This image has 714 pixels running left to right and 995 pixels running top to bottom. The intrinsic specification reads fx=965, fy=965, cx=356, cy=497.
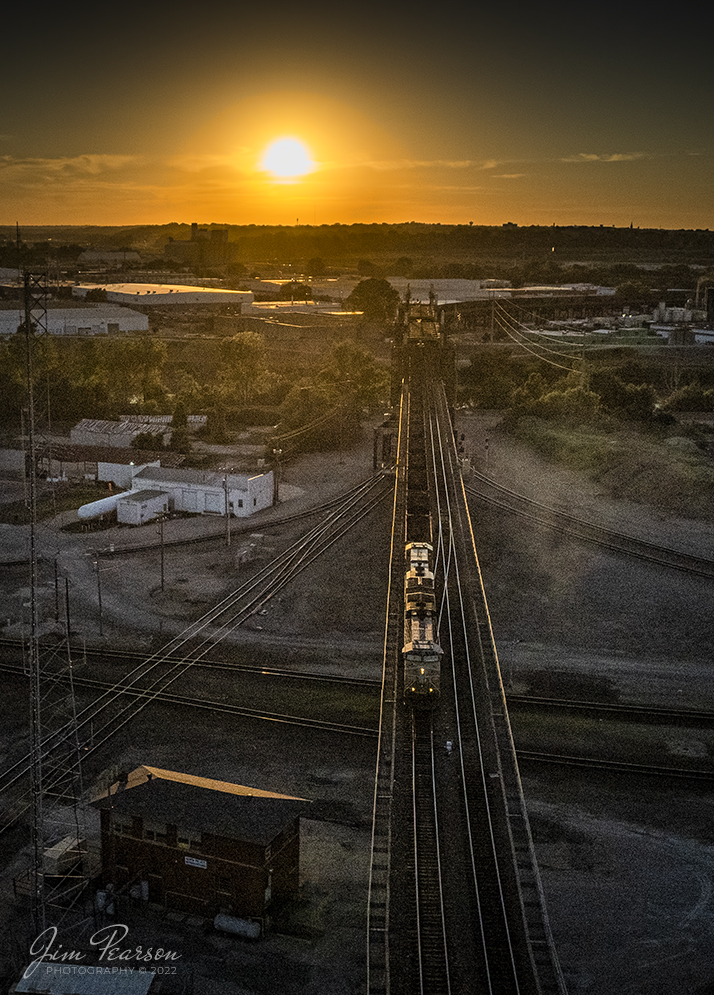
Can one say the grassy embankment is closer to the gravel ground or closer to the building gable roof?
the gravel ground

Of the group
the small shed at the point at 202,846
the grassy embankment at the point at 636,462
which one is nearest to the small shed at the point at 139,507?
the grassy embankment at the point at 636,462

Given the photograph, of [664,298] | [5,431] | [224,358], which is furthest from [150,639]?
[664,298]

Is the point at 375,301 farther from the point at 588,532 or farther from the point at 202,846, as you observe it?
the point at 202,846

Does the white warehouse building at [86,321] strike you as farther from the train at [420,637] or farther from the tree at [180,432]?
the train at [420,637]

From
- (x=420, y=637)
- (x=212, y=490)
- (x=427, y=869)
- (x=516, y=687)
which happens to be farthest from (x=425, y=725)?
(x=212, y=490)

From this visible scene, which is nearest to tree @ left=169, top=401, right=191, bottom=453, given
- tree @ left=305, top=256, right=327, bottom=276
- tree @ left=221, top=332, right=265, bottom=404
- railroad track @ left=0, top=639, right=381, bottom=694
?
tree @ left=221, top=332, right=265, bottom=404

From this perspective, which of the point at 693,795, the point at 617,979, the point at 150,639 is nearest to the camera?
the point at 617,979

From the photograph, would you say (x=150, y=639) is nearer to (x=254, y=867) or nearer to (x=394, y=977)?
(x=254, y=867)
